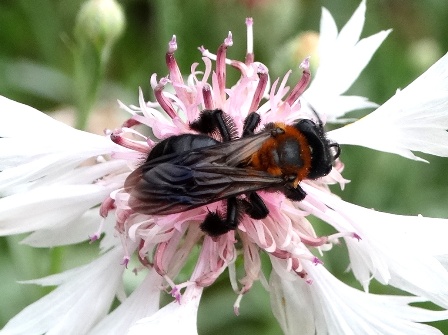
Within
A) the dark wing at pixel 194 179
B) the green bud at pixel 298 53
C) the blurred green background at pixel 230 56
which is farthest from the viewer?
the blurred green background at pixel 230 56

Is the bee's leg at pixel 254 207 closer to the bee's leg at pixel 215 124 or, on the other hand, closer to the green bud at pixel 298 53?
the bee's leg at pixel 215 124

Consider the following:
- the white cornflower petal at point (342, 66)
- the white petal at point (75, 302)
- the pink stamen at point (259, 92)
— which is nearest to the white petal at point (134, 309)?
the white petal at point (75, 302)

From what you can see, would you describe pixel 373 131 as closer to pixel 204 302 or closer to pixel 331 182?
pixel 331 182

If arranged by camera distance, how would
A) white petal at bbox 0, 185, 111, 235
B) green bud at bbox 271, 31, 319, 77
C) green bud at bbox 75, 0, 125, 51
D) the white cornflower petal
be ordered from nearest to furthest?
white petal at bbox 0, 185, 111, 235 < the white cornflower petal < green bud at bbox 75, 0, 125, 51 < green bud at bbox 271, 31, 319, 77

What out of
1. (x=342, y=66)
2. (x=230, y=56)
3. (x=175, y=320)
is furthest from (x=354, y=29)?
(x=230, y=56)

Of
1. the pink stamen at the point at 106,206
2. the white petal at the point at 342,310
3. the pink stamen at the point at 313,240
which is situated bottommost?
the white petal at the point at 342,310

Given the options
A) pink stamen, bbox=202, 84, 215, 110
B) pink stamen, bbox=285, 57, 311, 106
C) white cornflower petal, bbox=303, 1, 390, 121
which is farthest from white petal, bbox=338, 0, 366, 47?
pink stamen, bbox=202, 84, 215, 110

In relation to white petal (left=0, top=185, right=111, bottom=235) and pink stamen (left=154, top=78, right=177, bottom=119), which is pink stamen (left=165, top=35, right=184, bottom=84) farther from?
white petal (left=0, top=185, right=111, bottom=235)
